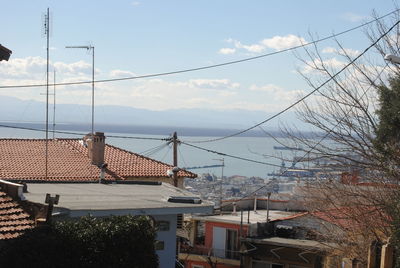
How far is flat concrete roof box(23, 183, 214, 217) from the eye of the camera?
43.0 ft

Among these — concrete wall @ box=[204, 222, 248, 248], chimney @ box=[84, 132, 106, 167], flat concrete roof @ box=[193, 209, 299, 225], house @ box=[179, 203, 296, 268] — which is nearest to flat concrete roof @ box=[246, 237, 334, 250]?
house @ box=[179, 203, 296, 268]

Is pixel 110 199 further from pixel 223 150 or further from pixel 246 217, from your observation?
pixel 223 150

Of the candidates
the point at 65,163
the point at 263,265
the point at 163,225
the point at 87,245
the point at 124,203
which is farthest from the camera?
the point at 263,265

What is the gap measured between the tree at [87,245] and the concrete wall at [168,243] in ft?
8.35

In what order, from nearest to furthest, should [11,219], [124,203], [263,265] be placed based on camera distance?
[11,219] → [124,203] → [263,265]

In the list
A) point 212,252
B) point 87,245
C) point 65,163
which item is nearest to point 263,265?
point 212,252

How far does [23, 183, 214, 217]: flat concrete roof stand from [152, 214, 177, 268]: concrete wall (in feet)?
1.38

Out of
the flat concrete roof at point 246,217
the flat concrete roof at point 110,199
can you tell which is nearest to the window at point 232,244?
the flat concrete roof at point 246,217

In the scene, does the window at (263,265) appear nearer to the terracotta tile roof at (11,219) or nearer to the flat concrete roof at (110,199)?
the flat concrete roof at (110,199)

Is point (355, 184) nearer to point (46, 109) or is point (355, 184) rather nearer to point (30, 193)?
point (30, 193)

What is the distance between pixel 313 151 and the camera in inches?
512

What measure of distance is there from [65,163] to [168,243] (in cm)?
1452

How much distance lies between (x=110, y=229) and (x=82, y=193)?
15.1 ft

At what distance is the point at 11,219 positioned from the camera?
11.5m
